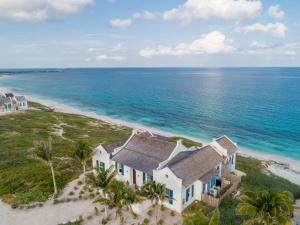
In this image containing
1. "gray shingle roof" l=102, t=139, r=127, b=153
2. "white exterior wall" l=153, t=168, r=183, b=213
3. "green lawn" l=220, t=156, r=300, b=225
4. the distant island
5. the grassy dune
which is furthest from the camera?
"gray shingle roof" l=102, t=139, r=127, b=153

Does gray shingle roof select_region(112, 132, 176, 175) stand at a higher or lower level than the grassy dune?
higher

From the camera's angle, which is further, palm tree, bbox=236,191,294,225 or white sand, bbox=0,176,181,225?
white sand, bbox=0,176,181,225


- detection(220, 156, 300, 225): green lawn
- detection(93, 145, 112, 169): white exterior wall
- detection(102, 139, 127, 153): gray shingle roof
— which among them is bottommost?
detection(220, 156, 300, 225): green lawn

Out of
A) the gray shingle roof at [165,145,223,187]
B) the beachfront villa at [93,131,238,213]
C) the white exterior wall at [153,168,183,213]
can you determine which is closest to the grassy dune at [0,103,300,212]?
the beachfront villa at [93,131,238,213]

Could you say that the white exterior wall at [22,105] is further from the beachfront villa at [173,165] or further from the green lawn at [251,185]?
the green lawn at [251,185]

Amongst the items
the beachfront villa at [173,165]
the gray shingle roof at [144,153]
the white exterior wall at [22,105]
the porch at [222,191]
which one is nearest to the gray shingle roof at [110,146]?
the beachfront villa at [173,165]

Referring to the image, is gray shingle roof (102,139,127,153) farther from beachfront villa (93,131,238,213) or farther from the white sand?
the white sand

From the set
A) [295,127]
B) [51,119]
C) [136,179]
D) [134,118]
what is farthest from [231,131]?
[51,119]

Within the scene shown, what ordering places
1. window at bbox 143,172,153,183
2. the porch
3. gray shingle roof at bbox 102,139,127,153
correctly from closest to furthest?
the porch
window at bbox 143,172,153,183
gray shingle roof at bbox 102,139,127,153

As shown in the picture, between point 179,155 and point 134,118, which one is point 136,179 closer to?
point 179,155
